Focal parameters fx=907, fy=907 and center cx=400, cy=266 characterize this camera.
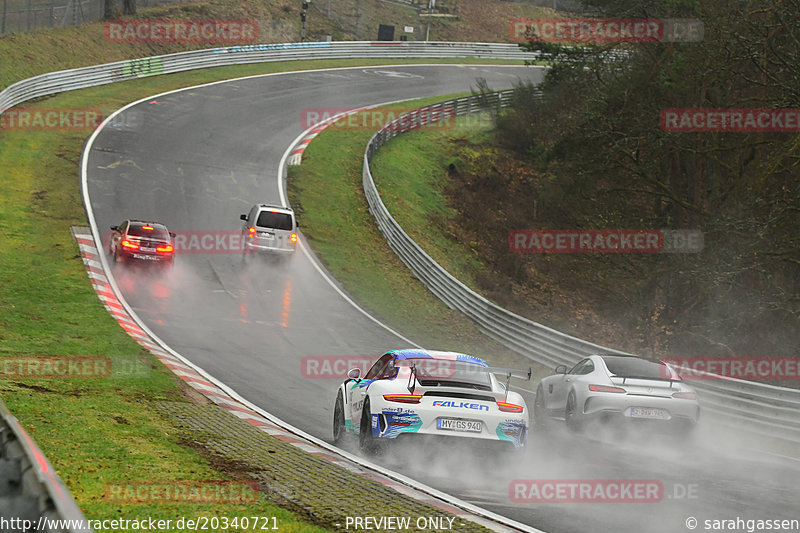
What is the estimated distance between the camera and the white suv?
1161 inches


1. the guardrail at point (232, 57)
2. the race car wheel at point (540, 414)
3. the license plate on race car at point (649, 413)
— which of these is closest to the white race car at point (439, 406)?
the license plate on race car at point (649, 413)

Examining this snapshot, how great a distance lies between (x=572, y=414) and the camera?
45.9 ft

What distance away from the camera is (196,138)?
42.9m

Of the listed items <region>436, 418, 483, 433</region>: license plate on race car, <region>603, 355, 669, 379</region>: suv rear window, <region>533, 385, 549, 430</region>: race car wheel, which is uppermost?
<region>436, 418, 483, 433</region>: license plate on race car

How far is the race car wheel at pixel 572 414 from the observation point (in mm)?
13850

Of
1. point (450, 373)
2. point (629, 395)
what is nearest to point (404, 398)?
point (450, 373)

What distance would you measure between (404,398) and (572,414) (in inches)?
179

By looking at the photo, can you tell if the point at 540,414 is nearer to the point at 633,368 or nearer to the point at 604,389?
the point at 633,368

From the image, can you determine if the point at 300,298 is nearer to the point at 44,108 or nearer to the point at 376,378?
the point at 376,378

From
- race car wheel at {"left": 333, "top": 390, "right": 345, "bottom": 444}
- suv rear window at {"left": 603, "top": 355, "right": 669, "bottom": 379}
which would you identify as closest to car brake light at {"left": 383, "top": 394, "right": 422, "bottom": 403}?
race car wheel at {"left": 333, "top": 390, "right": 345, "bottom": 444}

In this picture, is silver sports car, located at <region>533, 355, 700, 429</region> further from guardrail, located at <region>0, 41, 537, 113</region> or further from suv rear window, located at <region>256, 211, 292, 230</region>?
guardrail, located at <region>0, 41, 537, 113</region>

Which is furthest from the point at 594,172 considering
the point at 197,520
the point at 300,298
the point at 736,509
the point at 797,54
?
the point at 197,520

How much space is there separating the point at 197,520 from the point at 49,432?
334 centimetres

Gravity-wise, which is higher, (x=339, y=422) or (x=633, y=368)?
(x=633, y=368)
